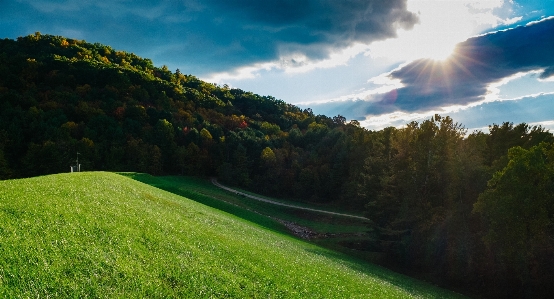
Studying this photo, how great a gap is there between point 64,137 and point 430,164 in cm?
7902

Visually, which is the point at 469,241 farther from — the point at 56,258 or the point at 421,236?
the point at 56,258

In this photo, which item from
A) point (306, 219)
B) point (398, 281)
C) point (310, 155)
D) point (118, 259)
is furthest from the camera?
point (310, 155)

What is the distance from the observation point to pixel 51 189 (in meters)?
16.9

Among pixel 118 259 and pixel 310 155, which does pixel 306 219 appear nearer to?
pixel 310 155

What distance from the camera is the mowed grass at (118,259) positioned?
8.66 metres

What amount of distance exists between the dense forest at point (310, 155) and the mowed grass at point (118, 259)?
1996 cm

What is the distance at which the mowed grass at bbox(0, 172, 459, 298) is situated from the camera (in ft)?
28.4

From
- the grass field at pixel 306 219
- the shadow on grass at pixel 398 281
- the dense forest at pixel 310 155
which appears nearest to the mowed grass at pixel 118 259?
the shadow on grass at pixel 398 281

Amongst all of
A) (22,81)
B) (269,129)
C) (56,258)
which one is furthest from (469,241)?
(22,81)

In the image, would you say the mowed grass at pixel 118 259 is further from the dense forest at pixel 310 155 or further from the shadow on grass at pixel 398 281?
the dense forest at pixel 310 155

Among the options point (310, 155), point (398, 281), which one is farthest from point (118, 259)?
point (310, 155)

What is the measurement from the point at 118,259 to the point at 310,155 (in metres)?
85.4

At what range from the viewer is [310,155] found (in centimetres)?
9456

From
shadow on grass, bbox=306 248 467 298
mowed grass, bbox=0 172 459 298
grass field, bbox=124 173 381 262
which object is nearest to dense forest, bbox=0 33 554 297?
grass field, bbox=124 173 381 262
